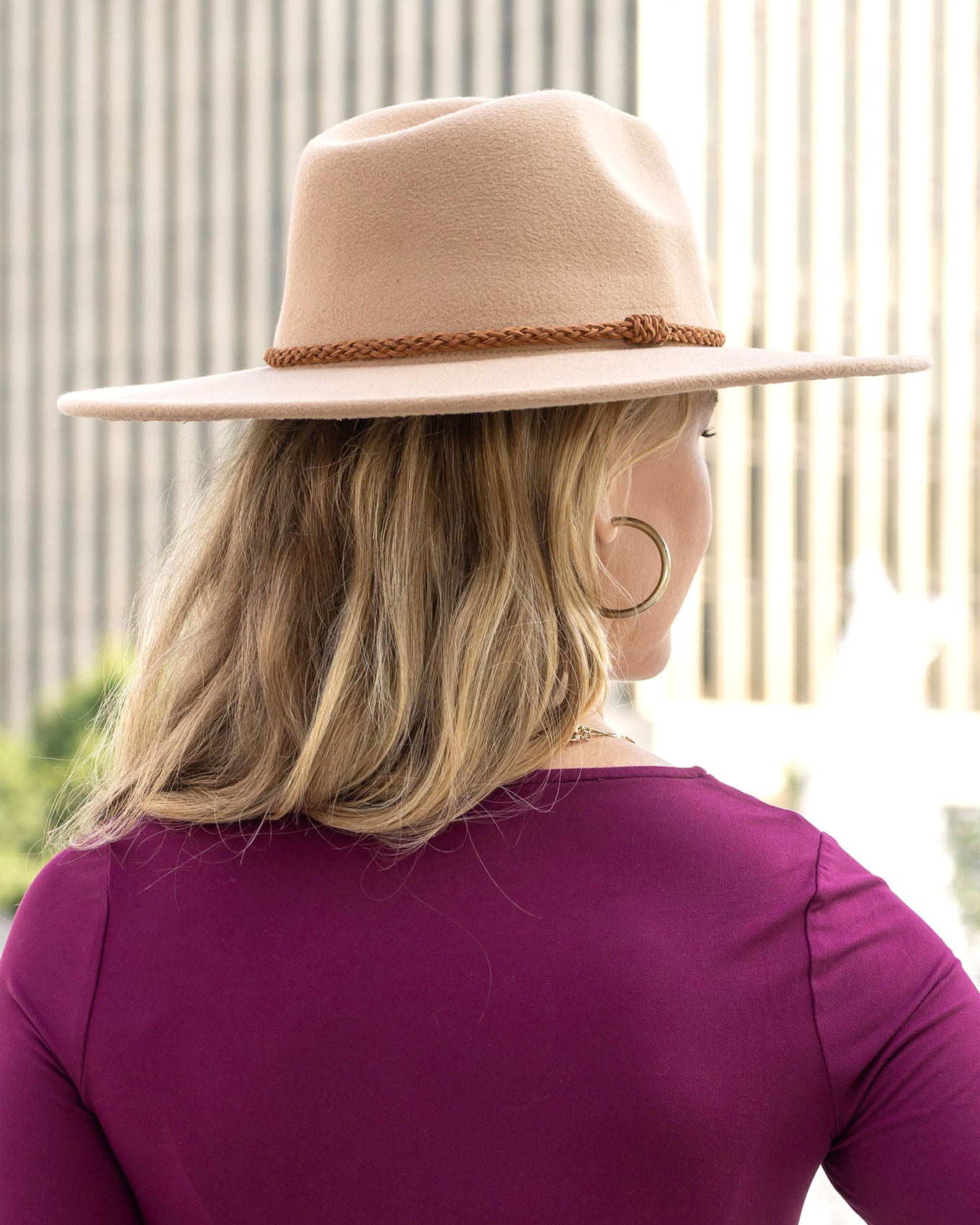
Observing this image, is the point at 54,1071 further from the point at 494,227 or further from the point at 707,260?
the point at 707,260

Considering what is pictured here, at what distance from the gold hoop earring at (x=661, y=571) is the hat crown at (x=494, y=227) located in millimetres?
133

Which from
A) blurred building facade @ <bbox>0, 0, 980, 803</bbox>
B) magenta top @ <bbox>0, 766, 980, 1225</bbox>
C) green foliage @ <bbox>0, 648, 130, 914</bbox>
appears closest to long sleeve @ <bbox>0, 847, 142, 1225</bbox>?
magenta top @ <bbox>0, 766, 980, 1225</bbox>

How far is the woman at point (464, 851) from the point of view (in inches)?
37.6

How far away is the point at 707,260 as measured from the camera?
29.2 m

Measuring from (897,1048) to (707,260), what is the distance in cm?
2933

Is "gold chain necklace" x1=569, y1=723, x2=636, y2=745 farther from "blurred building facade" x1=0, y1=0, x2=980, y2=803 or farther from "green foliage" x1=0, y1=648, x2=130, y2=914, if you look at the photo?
"blurred building facade" x1=0, y1=0, x2=980, y2=803

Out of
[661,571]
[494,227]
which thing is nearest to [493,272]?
[494,227]

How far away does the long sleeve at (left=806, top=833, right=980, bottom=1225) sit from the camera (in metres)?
0.95

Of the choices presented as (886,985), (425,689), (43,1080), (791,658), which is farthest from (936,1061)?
(791,658)

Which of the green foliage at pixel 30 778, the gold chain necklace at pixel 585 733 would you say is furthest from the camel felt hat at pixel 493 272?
the green foliage at pixel 30 778

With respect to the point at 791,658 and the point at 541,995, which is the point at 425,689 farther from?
the point at 791,658

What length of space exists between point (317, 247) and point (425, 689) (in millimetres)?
388

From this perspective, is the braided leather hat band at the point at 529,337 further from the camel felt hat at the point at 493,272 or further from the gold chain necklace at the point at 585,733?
the gold chain necklace at the point at 585,733

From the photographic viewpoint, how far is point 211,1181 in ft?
3.24
